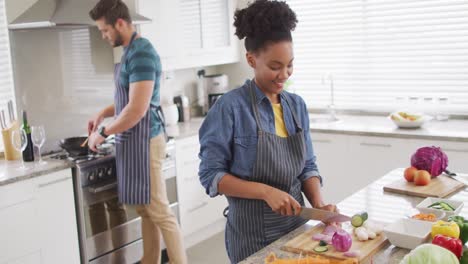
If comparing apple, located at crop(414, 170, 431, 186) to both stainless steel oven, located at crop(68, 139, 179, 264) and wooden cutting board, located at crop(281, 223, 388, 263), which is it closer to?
wooden cutting board, located at crop(281, 223, 388, 263)

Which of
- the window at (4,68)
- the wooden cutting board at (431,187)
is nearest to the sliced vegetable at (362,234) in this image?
the wooden cutting board at (431,187)

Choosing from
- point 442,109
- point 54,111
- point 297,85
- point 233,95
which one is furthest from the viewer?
point 297,85

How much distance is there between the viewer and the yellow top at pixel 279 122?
1824mm

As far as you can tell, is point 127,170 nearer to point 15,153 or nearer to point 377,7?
point 15,153

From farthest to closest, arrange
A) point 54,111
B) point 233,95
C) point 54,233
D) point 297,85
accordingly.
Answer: point 297,85, point 54,111, point 54,233, point 233,95

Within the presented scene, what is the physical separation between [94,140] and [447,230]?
217cm

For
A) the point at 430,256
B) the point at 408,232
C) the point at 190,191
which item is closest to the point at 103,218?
the point at 190,191

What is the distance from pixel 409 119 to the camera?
359 cm

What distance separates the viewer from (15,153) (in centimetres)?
309

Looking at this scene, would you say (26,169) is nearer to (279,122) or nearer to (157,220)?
(157,220)

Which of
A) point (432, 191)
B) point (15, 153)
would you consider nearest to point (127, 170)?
point (15, 153)

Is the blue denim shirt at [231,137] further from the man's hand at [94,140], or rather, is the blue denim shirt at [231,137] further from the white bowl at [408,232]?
the man's hand at [94,140]

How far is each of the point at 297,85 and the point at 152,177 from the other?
1.87 metres

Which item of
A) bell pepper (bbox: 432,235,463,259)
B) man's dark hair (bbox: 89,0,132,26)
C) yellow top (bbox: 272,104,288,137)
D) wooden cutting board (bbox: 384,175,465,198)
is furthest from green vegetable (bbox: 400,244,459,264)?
man's dark hair (bbox: 89,0,132,26)
